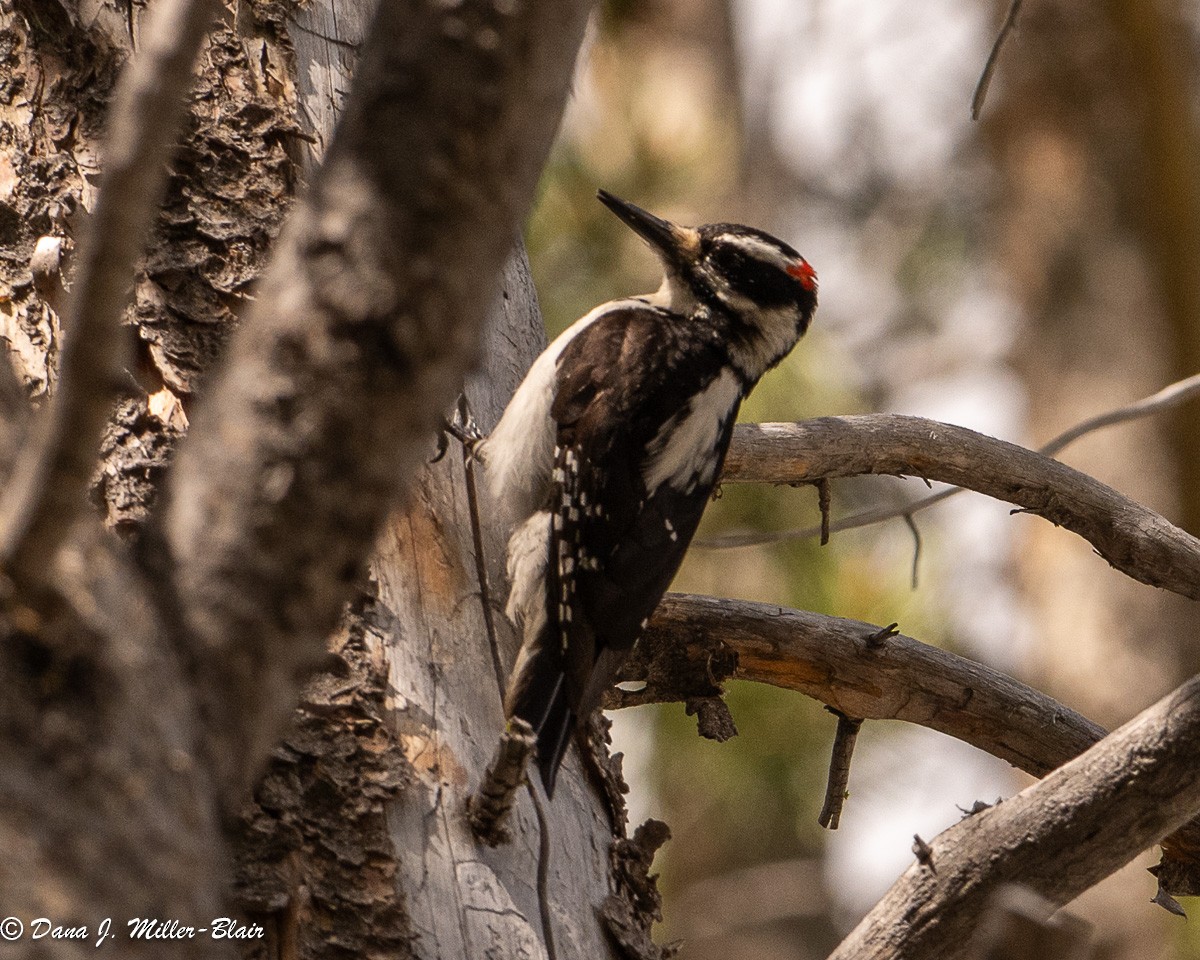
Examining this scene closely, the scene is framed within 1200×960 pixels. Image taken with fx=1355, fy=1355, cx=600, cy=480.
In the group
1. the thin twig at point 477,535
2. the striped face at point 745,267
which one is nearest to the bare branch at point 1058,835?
the thin twig at point 477,535

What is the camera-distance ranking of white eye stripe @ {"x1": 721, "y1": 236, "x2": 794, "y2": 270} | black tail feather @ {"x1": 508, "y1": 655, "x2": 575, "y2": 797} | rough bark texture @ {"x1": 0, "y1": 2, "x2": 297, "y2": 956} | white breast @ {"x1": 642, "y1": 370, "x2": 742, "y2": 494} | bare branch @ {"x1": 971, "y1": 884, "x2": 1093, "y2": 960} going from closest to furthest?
rough bark texture @ {"x1": 0, "y1": 2, "x2": 297, "y2": 956}
bare branch @ {"x1": 971, "y1": 884, "x2": 1093, "y2": 960}
black tail feather @ {"x1": 508, "y1": 655, "x2": 575, "y2": 797}
white breast @ {"x1": 642, "y1": 370, "x2": 742, "y2": 494}
white eye stripe @ {"x1": 721, "y1": 236, "x2": 794, "y2": 270}

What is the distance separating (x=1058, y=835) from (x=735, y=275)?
1.89m

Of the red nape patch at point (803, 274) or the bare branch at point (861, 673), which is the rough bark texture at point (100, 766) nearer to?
the bare branch at point (861, 673)

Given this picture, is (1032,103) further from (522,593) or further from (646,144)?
(522,593)

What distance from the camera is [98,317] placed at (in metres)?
0.94

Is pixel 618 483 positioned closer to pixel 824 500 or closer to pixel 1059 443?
pixel 824 500

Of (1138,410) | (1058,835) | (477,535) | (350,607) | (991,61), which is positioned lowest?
(1058,835)

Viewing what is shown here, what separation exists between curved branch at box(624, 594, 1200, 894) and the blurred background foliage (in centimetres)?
204

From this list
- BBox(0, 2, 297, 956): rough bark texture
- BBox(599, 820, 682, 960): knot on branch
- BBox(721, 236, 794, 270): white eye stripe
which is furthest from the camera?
BBox(721, 236, 794, 270): white eye stripe

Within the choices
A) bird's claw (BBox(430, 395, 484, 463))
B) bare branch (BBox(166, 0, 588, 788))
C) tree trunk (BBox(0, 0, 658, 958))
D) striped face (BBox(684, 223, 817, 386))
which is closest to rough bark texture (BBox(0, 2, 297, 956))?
bare branch (BBox(166, 0, 588, 788))

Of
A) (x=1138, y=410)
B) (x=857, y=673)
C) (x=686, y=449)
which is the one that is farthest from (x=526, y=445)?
(x=1138, y=410)

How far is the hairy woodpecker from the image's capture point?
2373 mm

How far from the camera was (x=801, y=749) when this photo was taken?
573 cm

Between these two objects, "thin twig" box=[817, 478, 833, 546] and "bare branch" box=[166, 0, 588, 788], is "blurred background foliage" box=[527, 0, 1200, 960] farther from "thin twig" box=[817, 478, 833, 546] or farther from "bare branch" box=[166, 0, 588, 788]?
"bare branch" box=[166, 0, 588, 788]
